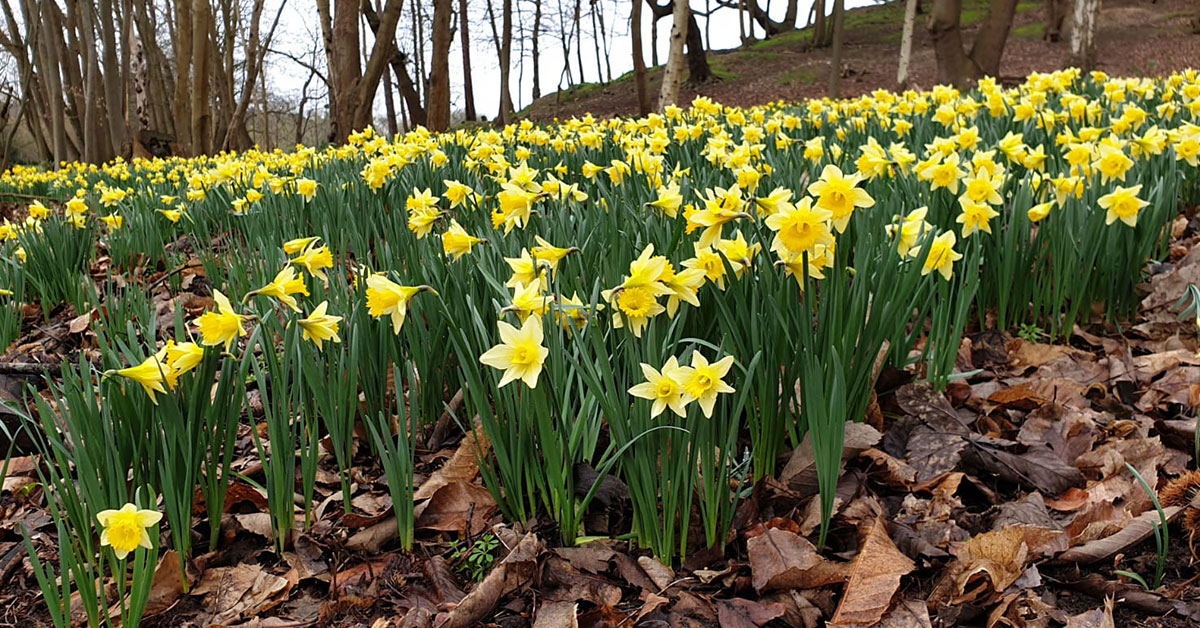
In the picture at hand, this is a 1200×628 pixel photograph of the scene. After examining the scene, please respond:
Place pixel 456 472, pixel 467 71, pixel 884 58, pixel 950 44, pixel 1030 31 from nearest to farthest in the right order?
pixel 456 472 < pixel 950 44 < pixel 467 71 < pixel 884 58 < pixel 1030 31

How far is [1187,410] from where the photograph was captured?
1933 millimetres

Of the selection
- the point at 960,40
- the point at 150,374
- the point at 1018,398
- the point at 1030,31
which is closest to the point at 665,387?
the point at 150,374

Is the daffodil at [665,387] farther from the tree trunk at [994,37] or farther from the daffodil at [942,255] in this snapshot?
the tree trunk at [994,37]

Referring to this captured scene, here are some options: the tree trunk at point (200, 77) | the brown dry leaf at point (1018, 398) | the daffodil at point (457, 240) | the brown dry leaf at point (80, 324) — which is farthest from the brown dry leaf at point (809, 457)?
the tree trunk at point (200, 77)

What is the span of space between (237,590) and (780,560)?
0.97 metres

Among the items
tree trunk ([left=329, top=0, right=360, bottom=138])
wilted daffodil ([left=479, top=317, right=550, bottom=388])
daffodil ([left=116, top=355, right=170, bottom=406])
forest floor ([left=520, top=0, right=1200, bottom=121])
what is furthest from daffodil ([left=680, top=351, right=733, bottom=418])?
forest floor ([left=520, top=0, right=1200, bottom=121])

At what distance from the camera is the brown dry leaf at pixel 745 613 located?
50.8 inches

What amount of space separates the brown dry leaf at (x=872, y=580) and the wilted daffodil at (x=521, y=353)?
23.6 inches

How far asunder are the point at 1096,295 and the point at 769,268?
58.2 inches

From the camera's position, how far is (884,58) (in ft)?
75.7

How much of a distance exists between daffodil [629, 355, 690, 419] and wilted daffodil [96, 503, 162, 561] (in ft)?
2.44

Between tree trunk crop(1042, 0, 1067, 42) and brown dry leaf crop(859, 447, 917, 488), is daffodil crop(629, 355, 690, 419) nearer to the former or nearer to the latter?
brown dry leaf crop(859, 447, 917, 488)

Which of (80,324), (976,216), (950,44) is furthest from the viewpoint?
(950,44)

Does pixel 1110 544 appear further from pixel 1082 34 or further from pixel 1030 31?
pixel 1030 31
